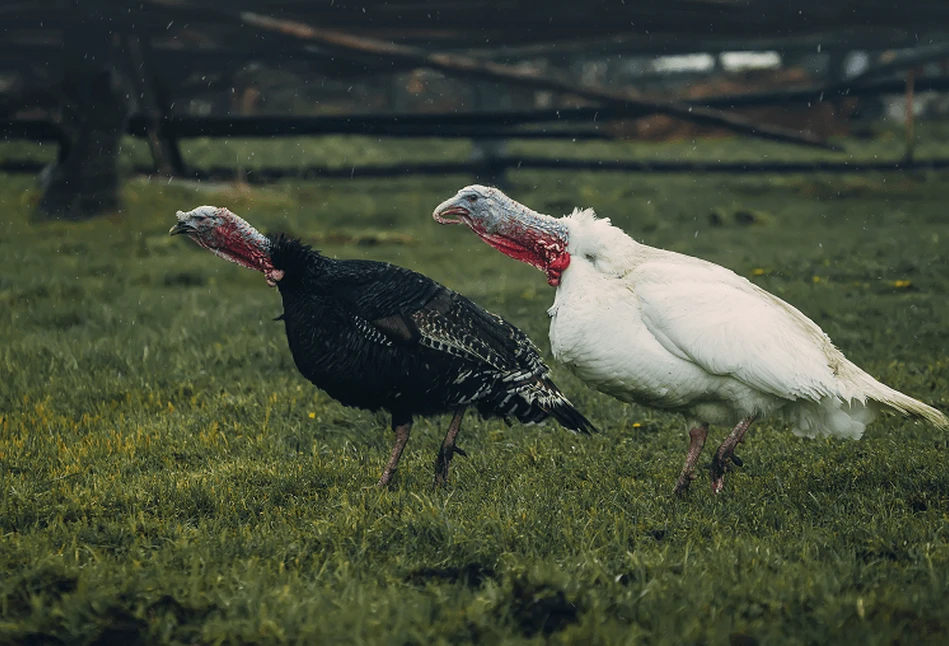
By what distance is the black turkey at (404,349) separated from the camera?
5.25 metres

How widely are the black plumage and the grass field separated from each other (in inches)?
15.7

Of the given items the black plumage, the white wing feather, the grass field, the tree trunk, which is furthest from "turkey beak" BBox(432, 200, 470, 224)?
the tree trunk

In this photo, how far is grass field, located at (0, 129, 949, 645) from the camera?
3674 mm

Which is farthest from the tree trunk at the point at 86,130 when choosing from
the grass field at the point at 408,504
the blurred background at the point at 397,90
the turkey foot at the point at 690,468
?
the turkey foot at the point at 690,468

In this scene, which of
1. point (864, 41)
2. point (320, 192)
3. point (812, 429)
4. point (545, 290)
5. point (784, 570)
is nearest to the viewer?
point (784, 570)

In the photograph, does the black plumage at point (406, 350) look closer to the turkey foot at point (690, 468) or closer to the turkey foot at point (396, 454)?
the turkey foot at point (396, 454)

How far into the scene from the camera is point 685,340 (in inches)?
190

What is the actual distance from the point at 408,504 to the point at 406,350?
76 centimetres

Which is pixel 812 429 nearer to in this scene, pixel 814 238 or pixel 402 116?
pixel 814 238

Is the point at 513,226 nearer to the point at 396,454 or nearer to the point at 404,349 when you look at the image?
the point at 404,349

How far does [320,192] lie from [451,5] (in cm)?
Result: 356

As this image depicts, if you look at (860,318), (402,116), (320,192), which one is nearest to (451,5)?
(402,116)

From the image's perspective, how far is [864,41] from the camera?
21.6 meters

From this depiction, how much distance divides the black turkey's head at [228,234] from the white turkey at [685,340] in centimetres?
103
